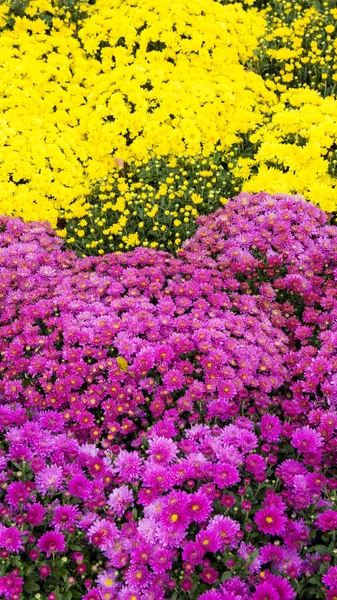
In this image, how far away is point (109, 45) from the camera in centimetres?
668

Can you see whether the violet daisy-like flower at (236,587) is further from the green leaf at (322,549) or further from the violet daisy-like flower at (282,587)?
the green leaf at (322,549)

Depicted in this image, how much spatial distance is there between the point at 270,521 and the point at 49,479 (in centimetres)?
108

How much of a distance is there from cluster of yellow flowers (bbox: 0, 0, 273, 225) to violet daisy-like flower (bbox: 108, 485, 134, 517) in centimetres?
284

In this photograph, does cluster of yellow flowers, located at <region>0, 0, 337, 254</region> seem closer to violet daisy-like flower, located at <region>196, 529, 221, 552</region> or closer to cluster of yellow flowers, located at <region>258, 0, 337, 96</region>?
cluster of yellow flowers, located at <region>258, 0, 337, 96</region>

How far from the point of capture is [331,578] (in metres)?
2.45

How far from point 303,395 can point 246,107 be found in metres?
3.47

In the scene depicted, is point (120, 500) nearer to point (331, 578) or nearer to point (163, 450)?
point (163, 450)

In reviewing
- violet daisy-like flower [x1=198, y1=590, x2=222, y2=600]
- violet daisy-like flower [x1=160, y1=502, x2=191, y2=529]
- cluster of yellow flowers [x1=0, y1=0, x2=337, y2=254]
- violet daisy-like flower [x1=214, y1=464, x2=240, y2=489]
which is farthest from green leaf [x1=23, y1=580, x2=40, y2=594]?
cluster of yellow flowers [x1=0, y1=0, x2=337, y2=254]

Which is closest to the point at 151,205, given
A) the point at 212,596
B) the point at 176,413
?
the point at 176,413

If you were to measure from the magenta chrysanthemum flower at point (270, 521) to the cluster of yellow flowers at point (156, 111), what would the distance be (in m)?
2.44

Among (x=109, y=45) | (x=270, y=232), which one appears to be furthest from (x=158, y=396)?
(x=109, y=45)

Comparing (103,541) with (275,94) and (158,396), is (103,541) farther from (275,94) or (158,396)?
(275,94)

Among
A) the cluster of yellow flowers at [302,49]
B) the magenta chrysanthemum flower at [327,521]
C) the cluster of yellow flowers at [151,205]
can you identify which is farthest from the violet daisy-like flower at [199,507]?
the cluster of yellow flowers at [302,49]

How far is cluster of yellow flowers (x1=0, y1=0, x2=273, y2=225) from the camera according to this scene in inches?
211
